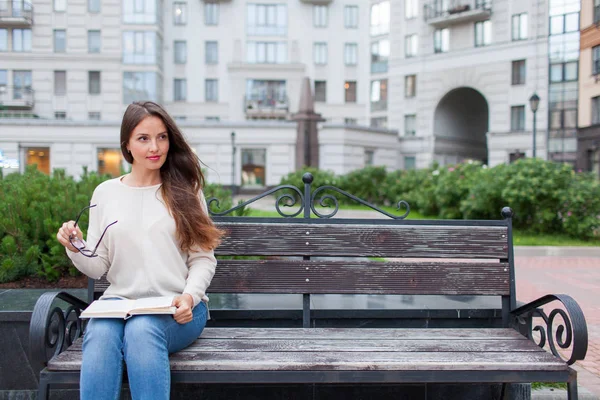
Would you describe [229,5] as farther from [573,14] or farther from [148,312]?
[148,312]

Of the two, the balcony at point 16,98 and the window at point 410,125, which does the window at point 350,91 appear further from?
the balcony at point 16,98

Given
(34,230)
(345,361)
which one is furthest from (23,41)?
(345,361)

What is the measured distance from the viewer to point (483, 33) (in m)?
31.3

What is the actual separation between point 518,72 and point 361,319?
28.3 metres

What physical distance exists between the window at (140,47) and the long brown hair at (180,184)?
39.0 metres

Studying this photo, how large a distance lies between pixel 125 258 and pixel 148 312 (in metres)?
0.37

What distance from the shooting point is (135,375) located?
99.4 inches

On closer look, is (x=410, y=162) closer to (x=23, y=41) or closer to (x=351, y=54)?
(x=351, y=54)

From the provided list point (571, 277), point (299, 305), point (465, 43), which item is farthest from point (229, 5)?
point (299, 305)

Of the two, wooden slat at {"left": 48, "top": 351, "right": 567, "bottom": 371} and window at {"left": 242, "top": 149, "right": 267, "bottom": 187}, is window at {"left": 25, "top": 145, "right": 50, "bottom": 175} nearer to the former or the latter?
window at {"left": 242, "top": 149, "right": 267, "bottom": 187}

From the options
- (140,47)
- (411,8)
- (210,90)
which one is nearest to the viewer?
(411,8)

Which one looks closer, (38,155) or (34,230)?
(34,230)

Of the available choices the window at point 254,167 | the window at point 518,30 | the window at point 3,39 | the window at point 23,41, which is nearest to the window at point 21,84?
the window at point 23,41

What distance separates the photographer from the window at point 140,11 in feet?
129
